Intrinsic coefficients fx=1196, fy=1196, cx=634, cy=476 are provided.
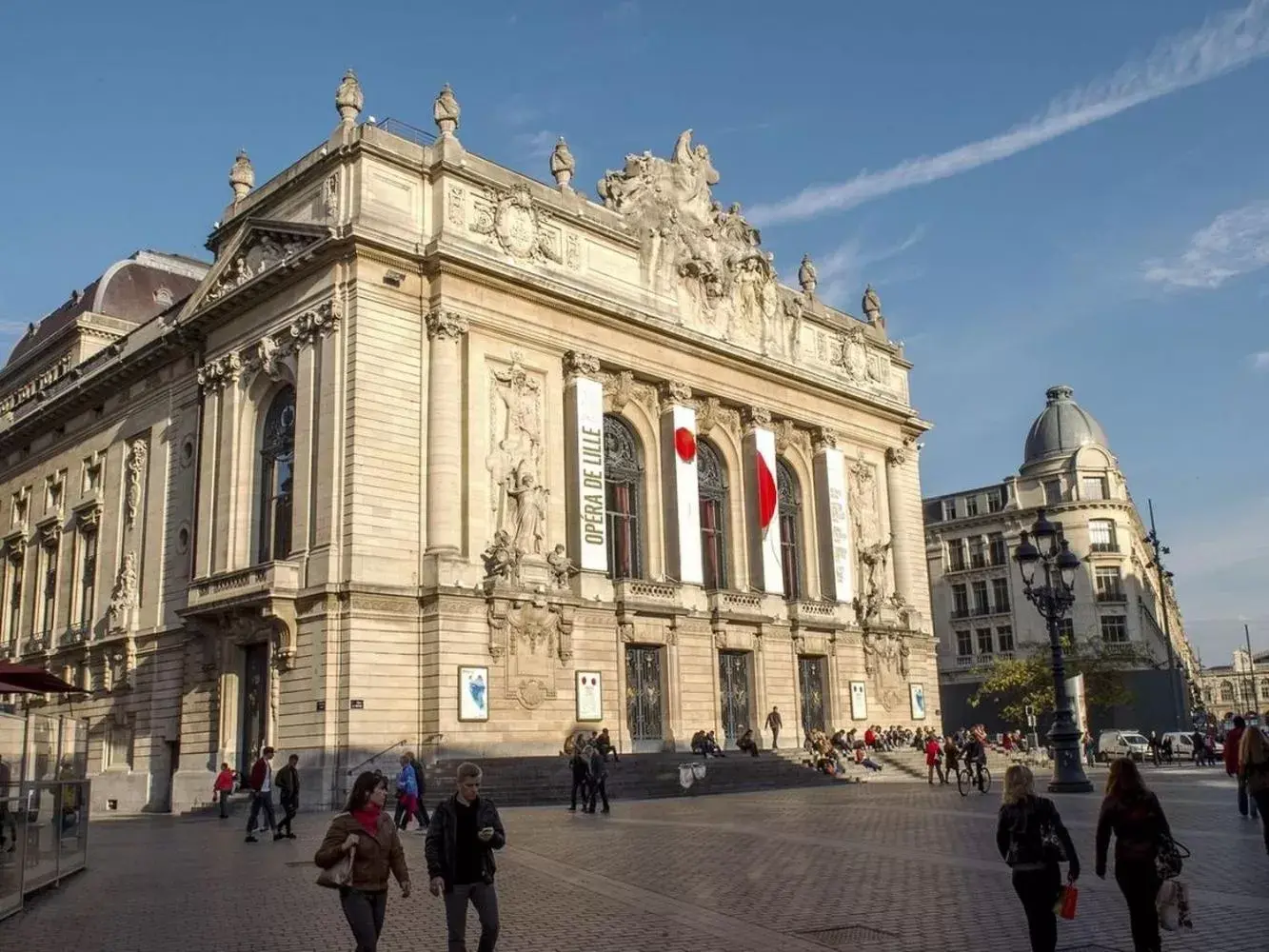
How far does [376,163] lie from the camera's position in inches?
1423

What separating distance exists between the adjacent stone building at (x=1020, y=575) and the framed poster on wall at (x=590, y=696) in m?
42.8

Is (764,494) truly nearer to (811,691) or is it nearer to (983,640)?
(811,691)

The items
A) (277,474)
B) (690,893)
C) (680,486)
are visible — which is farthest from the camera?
(680,486)

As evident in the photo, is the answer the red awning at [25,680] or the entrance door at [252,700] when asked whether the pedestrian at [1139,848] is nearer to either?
the red awning at [25,680]

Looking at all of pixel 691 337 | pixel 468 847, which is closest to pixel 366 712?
pixel 691 337

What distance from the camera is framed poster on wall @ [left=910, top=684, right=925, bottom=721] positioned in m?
50.6

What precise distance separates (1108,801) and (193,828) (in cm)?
2352

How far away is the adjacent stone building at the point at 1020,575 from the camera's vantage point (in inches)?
2884

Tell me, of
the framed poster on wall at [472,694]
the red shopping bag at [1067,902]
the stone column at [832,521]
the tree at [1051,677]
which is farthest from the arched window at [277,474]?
the tree at [1051,677]

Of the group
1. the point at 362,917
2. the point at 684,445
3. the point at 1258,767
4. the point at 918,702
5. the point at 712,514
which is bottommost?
the point at 362,917

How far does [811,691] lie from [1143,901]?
38.2 meters

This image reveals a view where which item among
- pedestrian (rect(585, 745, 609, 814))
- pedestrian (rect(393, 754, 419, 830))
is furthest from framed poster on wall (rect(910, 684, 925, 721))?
pedestrian (rect(393, 754, 419, 830))

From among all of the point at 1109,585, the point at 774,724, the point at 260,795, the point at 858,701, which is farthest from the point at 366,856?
the point at 1109,585

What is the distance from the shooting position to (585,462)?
3881 cm
